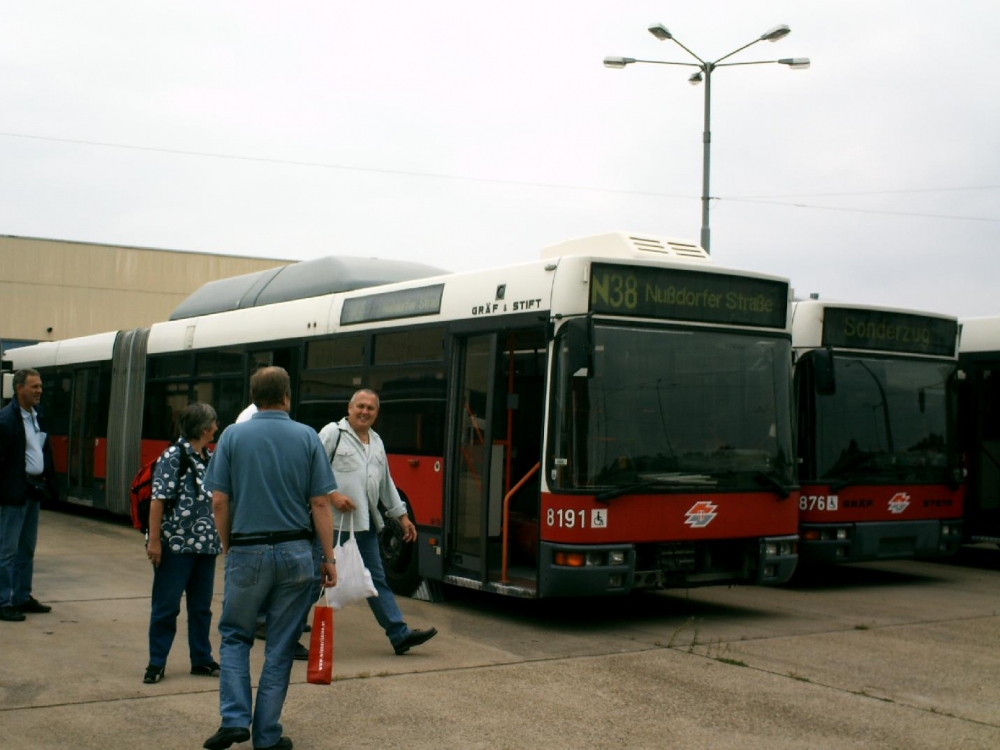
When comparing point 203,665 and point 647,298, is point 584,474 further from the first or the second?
point 203,665

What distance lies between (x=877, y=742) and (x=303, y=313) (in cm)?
851

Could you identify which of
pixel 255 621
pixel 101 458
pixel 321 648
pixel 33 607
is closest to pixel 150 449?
pixel 101 458

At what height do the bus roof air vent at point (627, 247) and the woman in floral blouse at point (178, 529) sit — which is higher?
the bus roof air vent at point (627, 247)

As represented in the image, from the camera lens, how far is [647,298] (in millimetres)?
9477

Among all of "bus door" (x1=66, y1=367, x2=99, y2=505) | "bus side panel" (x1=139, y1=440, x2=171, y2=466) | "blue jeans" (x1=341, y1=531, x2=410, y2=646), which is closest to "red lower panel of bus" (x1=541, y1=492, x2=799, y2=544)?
"blue jeans" (x1=341, y1=531, x2=410, y2=646)

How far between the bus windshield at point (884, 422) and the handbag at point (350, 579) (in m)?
6.00

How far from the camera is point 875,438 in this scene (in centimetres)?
1230

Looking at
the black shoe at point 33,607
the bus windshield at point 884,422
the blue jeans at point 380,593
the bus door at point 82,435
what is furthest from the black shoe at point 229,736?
the bus door at point 82,435

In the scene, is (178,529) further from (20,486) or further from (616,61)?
(616,61)

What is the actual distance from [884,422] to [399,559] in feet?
16.7

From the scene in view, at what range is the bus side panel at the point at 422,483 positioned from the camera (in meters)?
10.4

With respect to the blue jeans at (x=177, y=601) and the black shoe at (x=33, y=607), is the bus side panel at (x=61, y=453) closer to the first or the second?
the black shoe at (x=33, y=607)

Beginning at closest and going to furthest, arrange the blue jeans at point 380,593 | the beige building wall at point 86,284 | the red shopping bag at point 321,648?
1. the red shopping bag at point 321,648
2. the blue jeans at point 380,593
3. the beige building wall at point 86,284

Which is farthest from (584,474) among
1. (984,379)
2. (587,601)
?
(984,379)
